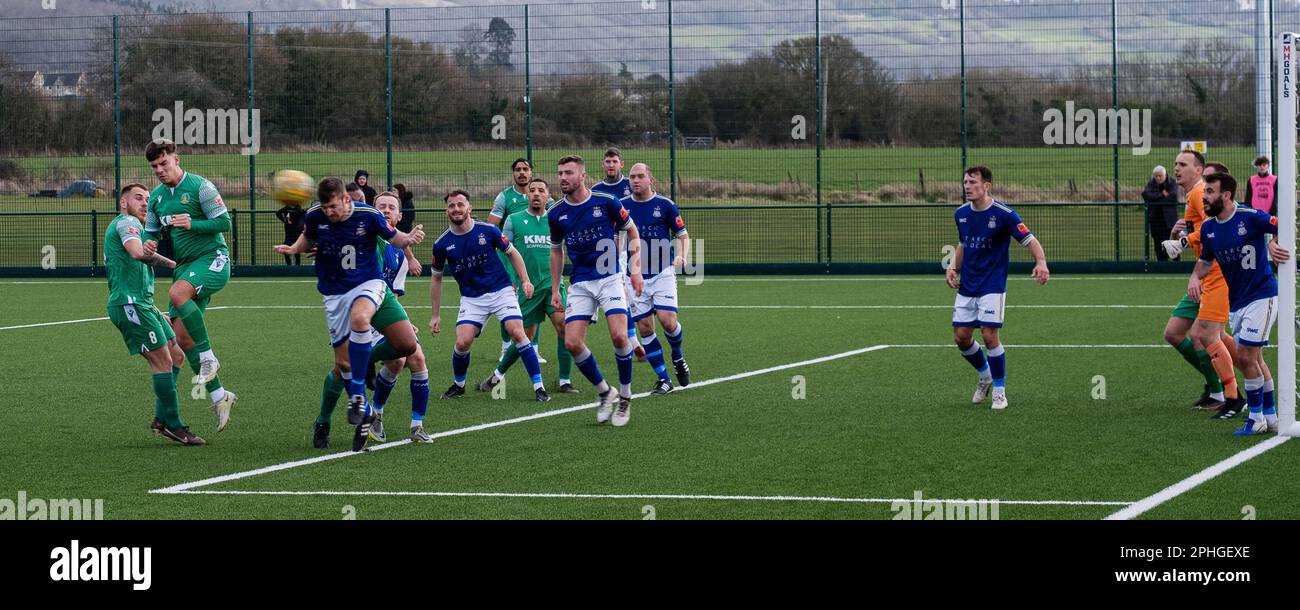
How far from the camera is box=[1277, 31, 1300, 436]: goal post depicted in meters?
9.82

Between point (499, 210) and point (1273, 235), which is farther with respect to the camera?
point (499, 210)

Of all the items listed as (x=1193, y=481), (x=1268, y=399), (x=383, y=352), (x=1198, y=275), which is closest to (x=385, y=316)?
(x=383, y=352)

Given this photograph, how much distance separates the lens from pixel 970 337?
1202 centimetres

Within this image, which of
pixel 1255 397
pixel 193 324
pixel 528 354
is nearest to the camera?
pixel 1255 397

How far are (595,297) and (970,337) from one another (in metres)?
3.15

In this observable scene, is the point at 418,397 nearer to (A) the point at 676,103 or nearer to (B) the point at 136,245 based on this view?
(B) the point at 136,245

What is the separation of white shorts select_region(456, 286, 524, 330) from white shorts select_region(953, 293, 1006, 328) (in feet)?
12.2

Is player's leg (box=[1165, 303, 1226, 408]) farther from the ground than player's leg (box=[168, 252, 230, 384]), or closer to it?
closer to it

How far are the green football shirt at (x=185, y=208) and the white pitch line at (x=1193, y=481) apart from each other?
7049mm

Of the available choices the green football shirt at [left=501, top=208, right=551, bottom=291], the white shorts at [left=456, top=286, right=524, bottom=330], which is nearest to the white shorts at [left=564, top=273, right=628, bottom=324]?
the white shorts at [left=456, top=286, right=524, bottom=330]

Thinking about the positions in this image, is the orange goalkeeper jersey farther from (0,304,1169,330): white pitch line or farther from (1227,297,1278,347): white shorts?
(0,304,1169,330): white pitch line

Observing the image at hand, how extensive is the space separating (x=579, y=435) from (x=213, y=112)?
2421 centimetres

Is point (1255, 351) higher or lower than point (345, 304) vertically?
lower
